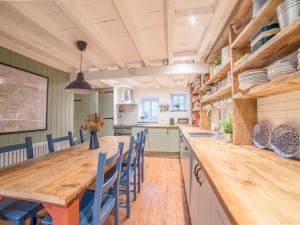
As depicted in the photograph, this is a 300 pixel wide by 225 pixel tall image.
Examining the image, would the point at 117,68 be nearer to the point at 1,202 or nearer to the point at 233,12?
the point at 233,12

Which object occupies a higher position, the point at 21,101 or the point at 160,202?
the point at 21,101

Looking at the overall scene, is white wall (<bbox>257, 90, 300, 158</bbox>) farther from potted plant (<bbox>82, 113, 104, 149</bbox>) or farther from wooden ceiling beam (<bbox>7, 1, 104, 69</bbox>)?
wooden ceiling beam (<bbox>7, 1, 104, 69</bbox>)

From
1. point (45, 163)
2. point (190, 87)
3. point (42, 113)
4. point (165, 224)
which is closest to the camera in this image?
point (45, 163)

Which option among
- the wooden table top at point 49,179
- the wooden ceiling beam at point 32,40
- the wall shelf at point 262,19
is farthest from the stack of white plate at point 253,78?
the wooden ceiling beam at point 32,40

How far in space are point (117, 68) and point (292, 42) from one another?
327cm

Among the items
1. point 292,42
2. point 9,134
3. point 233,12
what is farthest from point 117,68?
point 292,42

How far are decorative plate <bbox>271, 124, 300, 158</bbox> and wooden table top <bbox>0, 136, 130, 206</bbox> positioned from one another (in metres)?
1.39

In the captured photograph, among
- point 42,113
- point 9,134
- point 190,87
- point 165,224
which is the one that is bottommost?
point 165,224

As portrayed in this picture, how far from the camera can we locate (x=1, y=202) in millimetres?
1238

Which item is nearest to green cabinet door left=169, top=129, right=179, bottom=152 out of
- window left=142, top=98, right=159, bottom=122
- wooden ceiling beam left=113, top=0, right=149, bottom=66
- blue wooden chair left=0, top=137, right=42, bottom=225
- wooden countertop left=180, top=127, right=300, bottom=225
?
window left=142, top=98, right=159, bottom=122

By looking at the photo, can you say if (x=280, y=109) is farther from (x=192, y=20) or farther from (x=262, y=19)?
(x=192, y=20)

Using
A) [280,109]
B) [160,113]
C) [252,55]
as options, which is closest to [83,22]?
[252,55]

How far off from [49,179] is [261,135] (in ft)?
5.85

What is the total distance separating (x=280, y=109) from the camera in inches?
50.7
